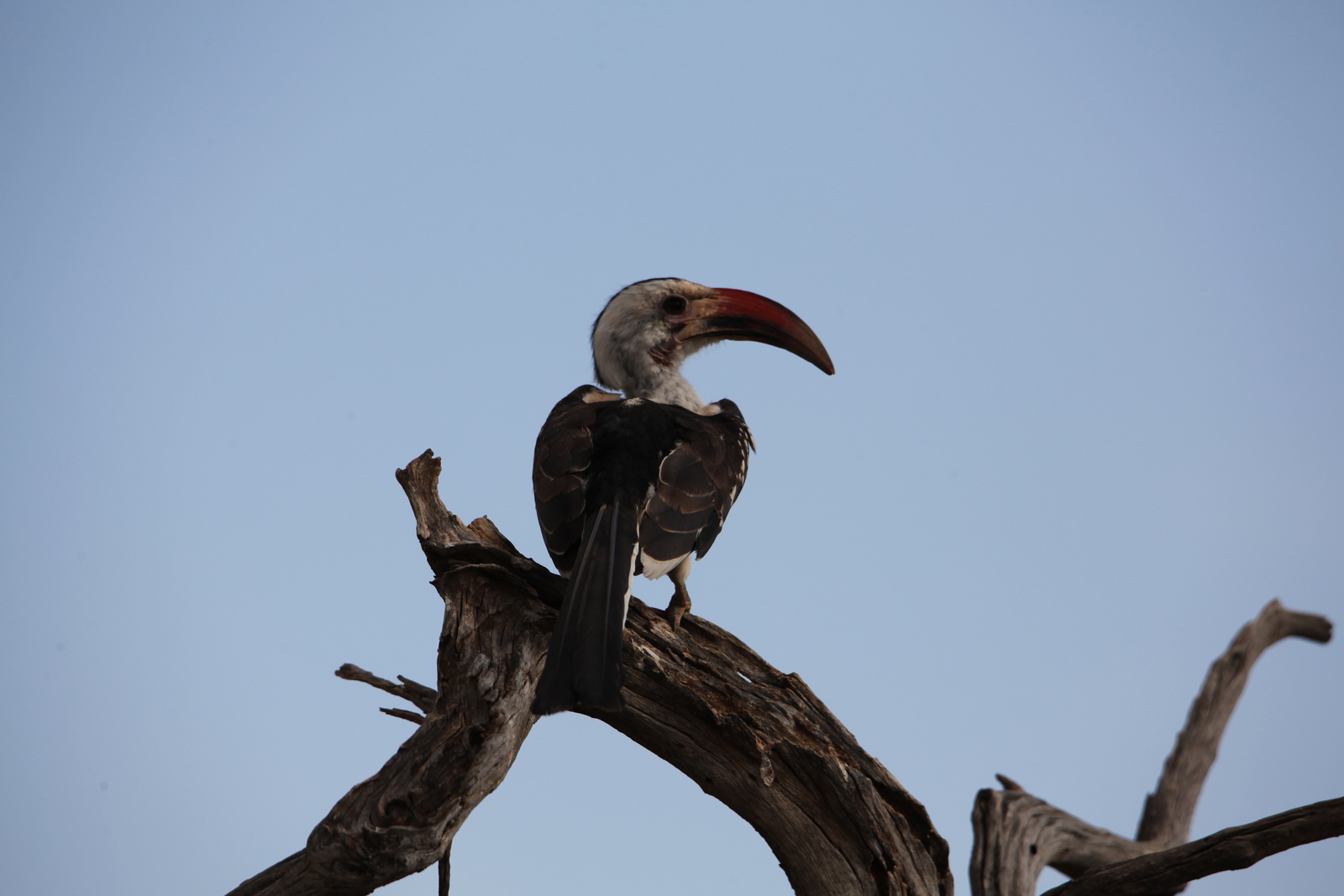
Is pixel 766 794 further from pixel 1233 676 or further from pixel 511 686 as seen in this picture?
pixel 1233 676

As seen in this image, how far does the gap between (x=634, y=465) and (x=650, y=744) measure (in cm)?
105

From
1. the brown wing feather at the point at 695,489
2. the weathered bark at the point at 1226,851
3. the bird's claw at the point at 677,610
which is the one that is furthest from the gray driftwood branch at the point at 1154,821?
the brown wing feather at the point at 695,489

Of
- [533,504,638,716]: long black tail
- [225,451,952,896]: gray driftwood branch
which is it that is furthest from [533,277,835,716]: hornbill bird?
[225,451,952,896]: gray driftwood branch

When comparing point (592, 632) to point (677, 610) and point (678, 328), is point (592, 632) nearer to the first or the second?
point (677, 610)

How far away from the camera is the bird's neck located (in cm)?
489

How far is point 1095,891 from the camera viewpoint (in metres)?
3.26

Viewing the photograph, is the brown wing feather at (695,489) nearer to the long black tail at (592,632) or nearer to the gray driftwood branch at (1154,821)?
the long black tail at (592,632)

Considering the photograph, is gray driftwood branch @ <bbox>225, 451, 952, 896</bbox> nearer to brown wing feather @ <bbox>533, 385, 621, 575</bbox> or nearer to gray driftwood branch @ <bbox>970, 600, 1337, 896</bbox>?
brown wing feather @ <bbox>533, 385, 621, 575</bbox>

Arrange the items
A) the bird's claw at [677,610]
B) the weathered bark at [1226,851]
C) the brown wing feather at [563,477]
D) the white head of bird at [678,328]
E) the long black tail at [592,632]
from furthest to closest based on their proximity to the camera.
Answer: the white head of bird at [678,328]
the bird's claw at [677,610]
the brown wing feather at [563,477]
the weathered bark at [1226,851]
the long black tail at [592,632]

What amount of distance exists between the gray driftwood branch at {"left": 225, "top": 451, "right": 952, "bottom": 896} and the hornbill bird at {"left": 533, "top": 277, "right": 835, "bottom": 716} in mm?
223

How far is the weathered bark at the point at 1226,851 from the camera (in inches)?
120

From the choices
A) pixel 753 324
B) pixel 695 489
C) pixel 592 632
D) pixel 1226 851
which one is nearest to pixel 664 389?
pixel 753 324

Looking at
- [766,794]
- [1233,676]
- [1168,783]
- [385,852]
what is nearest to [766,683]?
[766,794]

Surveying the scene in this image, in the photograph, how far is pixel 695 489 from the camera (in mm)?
3842
